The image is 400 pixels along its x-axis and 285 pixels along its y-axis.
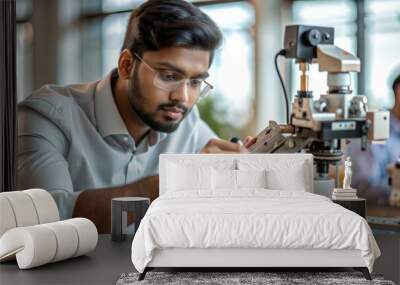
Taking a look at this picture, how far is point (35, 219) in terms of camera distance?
4.80 meters

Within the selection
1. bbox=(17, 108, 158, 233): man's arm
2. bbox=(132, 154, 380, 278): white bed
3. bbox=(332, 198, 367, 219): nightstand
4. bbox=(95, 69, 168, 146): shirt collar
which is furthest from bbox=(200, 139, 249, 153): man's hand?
bbox=(132, 154, 380, 278): white bed

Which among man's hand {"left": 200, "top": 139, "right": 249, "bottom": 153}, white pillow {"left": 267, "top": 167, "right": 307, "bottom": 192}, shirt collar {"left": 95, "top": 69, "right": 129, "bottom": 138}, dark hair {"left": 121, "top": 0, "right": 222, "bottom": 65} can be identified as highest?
dark hair {"left": 121, "top": 0, "right": 222, "bottom": 65}

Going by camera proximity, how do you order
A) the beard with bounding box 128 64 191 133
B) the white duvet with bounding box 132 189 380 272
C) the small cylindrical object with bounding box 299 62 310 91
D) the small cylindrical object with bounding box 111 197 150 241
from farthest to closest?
the beard with bounding box 128 64 191 133
the small cylindrical object with bounding box 299 62 310 91
the small cylindrical object with bounding box 111 197 150 241
the white duvet with bounding box 132 189 380 272

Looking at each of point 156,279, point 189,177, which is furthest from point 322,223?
point 189,177

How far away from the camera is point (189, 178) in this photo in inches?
204

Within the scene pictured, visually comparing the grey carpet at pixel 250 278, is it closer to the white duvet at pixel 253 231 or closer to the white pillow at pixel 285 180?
the white duvet at pixel 253 231

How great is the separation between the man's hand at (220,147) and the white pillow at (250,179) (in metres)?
0.79

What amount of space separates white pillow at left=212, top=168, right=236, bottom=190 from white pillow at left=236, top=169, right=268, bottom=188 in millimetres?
35

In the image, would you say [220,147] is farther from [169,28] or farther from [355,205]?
[355,205]

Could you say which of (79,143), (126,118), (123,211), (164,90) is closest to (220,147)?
(164,90)

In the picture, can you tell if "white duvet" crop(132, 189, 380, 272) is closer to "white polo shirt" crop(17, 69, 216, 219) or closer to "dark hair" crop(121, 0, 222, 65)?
"white polo shirt" crop(17, 69, 216, 219)

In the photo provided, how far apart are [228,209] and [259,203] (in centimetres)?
28

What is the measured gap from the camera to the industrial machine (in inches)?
210

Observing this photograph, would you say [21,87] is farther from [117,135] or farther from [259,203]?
[259,203]
